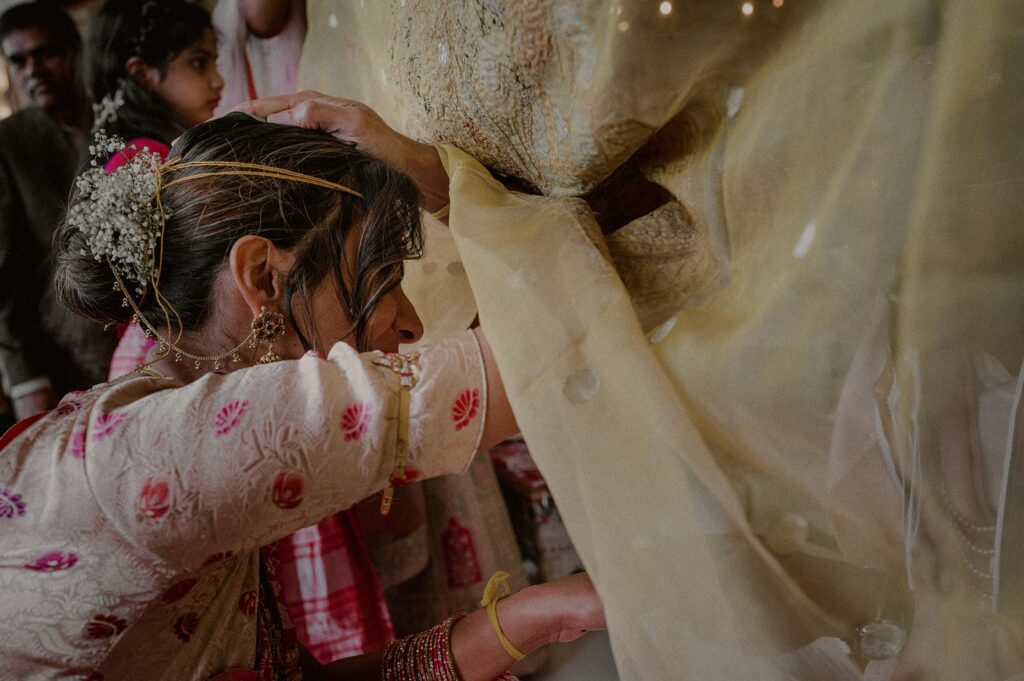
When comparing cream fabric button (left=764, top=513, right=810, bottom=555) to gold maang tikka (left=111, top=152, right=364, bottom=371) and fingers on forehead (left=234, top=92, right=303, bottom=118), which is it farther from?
fingers on forehead (left=234, top=92, right=303, bottom=118)

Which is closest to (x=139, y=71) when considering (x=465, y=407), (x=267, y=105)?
(x=267, y=105)

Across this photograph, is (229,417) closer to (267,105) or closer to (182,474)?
(182,474)

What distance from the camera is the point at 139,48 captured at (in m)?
1.05

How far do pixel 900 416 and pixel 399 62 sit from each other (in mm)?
534

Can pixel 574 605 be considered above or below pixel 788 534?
below

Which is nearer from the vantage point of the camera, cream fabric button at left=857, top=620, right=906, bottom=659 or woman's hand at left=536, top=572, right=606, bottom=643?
cream fabric button at left=857, top=620, right=906, bottom=659

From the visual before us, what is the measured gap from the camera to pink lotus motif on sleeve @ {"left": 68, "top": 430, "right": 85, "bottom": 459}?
52cm

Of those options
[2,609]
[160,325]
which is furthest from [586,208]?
[2,609]

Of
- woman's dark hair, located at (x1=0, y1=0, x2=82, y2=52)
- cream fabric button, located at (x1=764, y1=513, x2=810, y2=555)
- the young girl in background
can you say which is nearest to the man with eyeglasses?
woman's dark hair, located at (x1=0, y1=0, x2=82, y2=52)

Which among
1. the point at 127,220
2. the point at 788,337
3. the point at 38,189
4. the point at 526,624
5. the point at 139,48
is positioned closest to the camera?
the point at 788,337

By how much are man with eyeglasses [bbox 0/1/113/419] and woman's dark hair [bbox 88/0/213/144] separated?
71 mm

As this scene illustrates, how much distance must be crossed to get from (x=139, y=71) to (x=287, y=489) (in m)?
0.82

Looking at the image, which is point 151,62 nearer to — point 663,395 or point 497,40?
point 497,40

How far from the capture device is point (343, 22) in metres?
0.84
